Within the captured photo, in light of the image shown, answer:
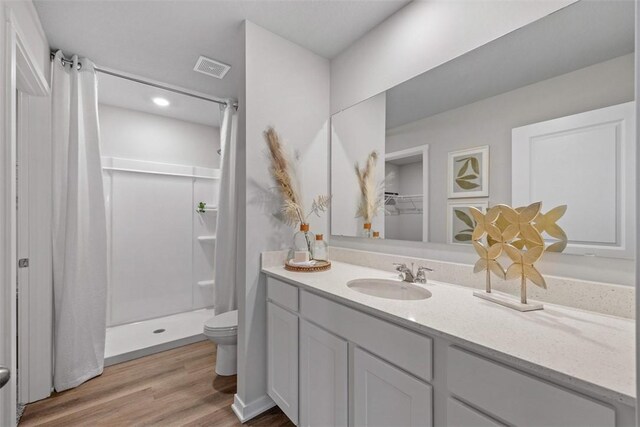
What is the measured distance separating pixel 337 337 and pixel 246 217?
895mm

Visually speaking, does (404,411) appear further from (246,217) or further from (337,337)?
(246,217)

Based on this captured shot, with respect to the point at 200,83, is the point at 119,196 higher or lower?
lower

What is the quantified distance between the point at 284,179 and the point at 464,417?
1422 millimetres

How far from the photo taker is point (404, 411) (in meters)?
0.95

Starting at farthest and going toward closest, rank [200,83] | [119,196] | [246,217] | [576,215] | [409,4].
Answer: [119,196] < [200,83] < [246,217] < [409,4] < [576,215]

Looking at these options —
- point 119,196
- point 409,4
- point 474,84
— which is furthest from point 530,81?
point 119,196

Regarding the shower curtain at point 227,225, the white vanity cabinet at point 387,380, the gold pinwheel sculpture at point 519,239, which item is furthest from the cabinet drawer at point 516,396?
the shower curtain at point 227,225

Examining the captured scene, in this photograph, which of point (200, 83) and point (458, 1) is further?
point (200, 83)

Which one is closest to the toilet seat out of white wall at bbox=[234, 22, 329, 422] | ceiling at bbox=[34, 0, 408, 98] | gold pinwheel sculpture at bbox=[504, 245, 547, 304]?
white wall at bbox=[234, 22, 329, 422]

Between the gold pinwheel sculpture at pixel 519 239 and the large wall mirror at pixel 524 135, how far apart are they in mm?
50

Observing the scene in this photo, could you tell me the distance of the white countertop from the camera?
62cm

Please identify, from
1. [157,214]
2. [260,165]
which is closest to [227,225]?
[157,214]

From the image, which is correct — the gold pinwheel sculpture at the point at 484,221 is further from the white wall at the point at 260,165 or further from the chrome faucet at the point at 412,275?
the white wall at the point at 260,165

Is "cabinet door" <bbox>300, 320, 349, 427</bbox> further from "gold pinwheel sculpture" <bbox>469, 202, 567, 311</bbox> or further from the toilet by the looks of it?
the toilet
